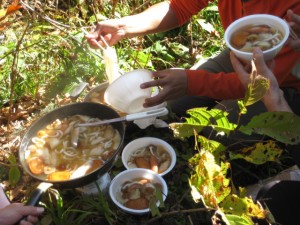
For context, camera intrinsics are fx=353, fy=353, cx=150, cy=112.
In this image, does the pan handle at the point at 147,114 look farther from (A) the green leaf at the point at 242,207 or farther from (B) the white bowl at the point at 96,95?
(A) the green leaf at the point at 242,207

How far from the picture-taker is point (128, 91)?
1.92 metres

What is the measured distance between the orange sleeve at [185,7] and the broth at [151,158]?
0.99 m

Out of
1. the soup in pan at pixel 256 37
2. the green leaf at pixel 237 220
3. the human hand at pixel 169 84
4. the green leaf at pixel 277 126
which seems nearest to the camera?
the green leaf at pixel 237 220

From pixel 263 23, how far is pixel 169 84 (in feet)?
1.99

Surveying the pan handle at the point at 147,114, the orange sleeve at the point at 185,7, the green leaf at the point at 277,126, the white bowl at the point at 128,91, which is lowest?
the pan handle at the point at 147,114

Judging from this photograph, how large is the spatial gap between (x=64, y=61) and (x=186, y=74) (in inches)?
47.3

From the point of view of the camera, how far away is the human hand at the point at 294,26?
1.65 meters

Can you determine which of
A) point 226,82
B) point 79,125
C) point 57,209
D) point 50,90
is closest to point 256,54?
point 226,82

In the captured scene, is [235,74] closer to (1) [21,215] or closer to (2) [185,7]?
(2) [185,7]

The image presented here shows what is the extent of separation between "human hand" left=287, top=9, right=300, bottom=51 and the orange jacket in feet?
0.51

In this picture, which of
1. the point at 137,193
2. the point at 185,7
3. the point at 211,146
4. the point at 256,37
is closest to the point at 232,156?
the point at 211,146

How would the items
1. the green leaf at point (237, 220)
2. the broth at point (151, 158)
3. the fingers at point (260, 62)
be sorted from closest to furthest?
the green leaf at point (237, 220) → the fingers at point (260, 62) → the broth at point (151, 158)

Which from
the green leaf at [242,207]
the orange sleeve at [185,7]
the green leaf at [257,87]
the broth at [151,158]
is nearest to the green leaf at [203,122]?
the green leaf at [257,87]

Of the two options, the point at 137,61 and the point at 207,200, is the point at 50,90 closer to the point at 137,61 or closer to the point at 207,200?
the point at 137,61
